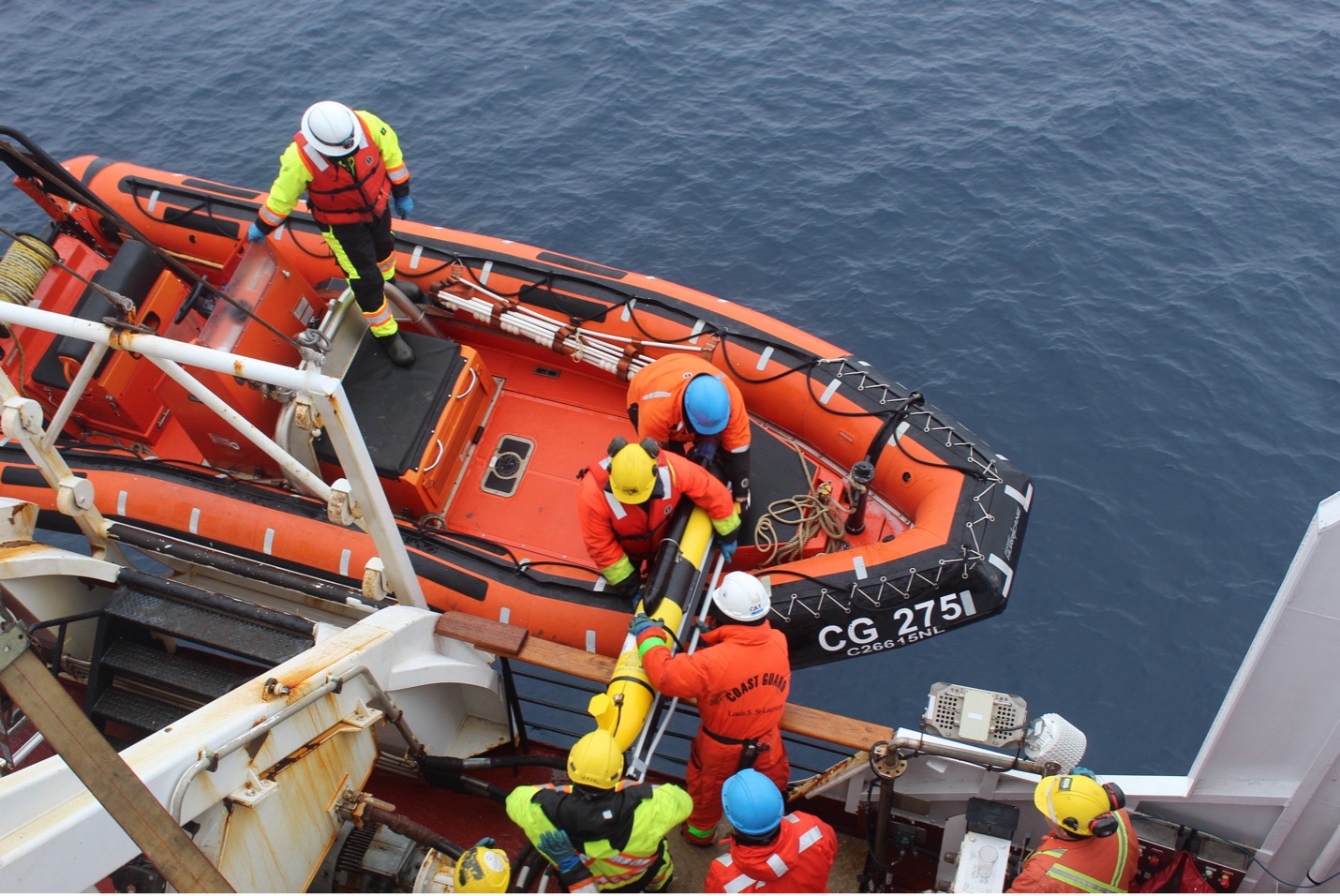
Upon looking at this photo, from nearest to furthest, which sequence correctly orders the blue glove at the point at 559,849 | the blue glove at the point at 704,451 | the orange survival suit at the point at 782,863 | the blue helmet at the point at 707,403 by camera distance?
Answer: 1. the blue glove at the point at 559,849
2. the orange survival suit at the point at 782,863
3. the blue helmet at the point at 707,403
4. the blue glove at the point at 704,451

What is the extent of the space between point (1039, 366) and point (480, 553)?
16.7ft

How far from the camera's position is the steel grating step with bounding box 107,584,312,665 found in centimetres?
352

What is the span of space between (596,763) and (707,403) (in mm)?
2006

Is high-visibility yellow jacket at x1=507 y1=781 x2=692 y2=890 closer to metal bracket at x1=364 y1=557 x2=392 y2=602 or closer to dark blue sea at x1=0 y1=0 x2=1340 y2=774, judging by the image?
metal bracket at x1=364 y1=557 x2=392 y2=602

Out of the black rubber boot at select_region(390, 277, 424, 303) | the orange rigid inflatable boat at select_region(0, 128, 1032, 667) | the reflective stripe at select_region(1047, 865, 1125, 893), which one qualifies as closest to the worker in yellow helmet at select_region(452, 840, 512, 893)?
the reflective stripe at select_region(1047, 865, 1125, 893)

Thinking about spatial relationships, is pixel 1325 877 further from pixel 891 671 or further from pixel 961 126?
pixel 961 126

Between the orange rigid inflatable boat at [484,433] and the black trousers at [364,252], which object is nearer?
the orange rigid inflatable boat at [484,433]

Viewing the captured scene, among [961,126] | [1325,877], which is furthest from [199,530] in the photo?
[961,126]

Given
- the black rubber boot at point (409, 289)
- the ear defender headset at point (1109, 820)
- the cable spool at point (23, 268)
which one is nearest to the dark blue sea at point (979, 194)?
the ear defender headset at point (1109, 820)

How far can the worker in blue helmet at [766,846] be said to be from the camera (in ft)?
10.2

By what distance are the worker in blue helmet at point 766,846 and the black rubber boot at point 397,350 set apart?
133 inches

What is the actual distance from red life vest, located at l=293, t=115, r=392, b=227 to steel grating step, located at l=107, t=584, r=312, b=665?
225 centimetres

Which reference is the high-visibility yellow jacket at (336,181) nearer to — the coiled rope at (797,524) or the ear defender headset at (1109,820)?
the coiled rope at (797,524)

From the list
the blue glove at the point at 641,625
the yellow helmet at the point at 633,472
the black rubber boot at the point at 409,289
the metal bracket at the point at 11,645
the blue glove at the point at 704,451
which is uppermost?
the black rubber boot at the point at 409,289
